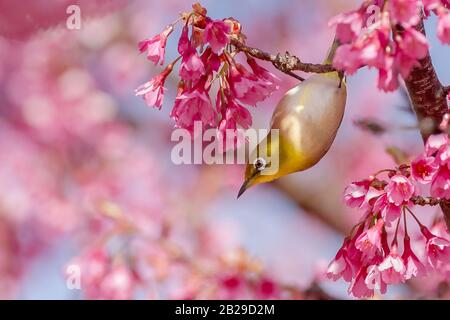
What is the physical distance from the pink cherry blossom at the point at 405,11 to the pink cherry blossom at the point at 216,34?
0.71ft

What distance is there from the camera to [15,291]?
3.56 m

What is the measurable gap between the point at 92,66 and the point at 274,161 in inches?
102

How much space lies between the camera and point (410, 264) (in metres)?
1.02

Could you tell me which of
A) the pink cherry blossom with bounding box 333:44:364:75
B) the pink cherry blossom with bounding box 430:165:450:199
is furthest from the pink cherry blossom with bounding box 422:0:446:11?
the pink cherry blossom with bounding box 430:165:450:199

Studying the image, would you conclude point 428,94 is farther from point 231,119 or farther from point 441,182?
point 231,119

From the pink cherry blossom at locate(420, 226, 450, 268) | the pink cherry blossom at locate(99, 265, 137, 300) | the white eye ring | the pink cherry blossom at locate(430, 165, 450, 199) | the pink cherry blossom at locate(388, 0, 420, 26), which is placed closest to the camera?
the pink cherry blossom at locate(388, 0, 420, 26)

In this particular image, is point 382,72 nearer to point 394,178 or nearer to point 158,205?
point 394,178

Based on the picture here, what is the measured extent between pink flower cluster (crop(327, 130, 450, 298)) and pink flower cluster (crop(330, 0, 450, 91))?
0.51 feet

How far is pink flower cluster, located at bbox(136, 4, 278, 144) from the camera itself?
95cm

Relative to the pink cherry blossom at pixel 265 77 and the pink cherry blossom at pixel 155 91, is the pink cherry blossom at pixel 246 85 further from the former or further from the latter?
the pink cherry blossom at pixel 155 91

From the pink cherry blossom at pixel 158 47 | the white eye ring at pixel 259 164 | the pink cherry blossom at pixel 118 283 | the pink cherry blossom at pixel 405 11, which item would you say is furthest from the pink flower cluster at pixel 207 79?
the pink cherry blossom at pixel 118 283

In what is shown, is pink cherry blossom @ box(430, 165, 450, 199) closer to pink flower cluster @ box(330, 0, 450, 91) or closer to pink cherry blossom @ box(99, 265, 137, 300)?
pink flower cluster @ box(330, 0, 450, 91)

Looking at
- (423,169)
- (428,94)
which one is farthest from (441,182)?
(428,94)
